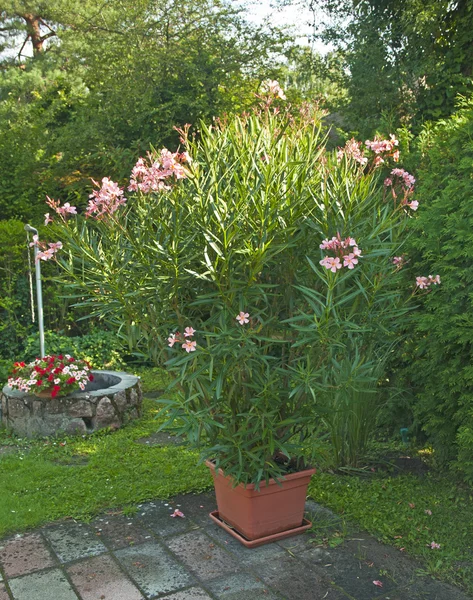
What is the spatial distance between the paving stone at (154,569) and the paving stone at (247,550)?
0.98 ft

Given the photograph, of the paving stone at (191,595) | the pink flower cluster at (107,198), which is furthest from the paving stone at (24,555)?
the pink flower cluster at (107,198)

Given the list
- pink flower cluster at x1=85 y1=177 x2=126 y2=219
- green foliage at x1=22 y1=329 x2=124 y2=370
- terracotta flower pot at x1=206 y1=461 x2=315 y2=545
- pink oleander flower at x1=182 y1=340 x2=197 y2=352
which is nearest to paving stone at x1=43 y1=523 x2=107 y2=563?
terracotta flower pot at x1=206 y1=461 x2=315 y2=545

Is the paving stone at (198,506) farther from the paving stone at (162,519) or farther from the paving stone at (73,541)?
the paving stone at (73,541)

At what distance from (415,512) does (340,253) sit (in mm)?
1741

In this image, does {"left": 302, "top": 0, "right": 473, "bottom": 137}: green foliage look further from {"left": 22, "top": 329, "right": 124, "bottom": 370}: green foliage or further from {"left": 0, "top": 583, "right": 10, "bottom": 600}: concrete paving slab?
{"left": 0, "top": 583, "right": 10, "bottom": 600}: concrete paving slab

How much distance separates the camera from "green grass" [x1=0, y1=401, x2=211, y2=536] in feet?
12.8

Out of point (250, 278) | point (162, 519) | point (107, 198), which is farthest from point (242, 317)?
point (162, 519)

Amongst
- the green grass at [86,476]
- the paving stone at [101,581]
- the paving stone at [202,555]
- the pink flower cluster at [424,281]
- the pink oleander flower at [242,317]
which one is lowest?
the green grass at [86,476]

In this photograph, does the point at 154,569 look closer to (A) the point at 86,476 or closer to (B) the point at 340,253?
(A) the point at 86,476

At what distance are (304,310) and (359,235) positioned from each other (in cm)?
50

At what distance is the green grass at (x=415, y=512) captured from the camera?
3176 millimetres

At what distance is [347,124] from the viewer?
8.62 m

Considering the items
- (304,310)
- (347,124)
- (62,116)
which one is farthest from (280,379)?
(62,116)

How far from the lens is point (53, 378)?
5.48m
